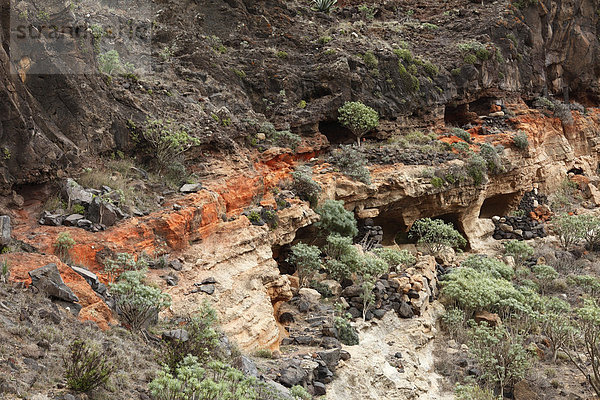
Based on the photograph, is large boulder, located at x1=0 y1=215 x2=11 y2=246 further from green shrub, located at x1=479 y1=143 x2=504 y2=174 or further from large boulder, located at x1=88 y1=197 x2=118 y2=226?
green shrub, located at x1=479 y1=143 x2=504 y2=174

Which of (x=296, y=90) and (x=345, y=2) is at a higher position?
(x=345, y=2)

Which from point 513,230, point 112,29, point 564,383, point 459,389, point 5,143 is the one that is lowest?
point 513,230

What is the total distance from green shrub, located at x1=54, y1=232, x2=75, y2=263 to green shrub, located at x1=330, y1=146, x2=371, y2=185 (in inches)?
387

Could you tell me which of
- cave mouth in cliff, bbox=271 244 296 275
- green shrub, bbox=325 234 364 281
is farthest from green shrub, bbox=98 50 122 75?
green shrub, bbox=325 234 364 281

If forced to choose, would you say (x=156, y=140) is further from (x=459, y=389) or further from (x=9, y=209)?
(x=459, y=389)

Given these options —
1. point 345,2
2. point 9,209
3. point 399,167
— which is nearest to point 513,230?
point 399,167

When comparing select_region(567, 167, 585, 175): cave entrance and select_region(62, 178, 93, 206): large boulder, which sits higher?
select_region(62, 178, 93, 206): large boulder

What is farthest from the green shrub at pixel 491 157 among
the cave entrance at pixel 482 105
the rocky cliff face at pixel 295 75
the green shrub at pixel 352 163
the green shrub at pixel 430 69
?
the green shrub at pixel 352 163

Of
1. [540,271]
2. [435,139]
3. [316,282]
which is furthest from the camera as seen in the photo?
[435,139]

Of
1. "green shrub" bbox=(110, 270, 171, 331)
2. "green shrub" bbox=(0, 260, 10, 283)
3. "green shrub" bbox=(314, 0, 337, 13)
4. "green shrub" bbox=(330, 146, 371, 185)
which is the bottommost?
"green shrub" bbox=(330, 146, 371, 185)

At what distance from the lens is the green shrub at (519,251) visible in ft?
59.9

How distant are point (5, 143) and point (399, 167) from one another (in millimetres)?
12471

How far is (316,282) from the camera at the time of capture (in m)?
12.2

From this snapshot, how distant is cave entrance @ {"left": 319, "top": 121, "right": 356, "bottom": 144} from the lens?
1908 cm
